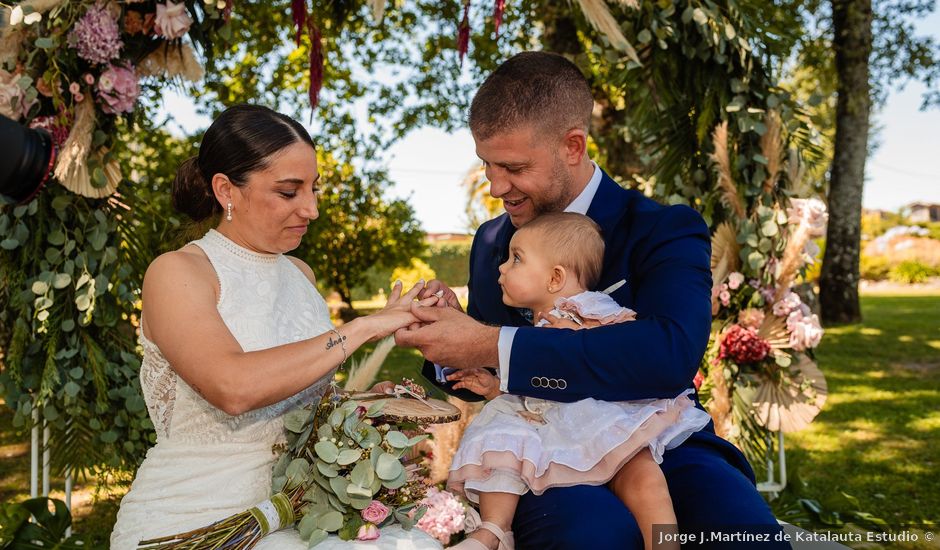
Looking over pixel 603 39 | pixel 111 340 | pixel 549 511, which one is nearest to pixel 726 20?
pixel 603 39

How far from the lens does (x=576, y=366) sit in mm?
2352

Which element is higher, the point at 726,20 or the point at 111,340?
the point at 726,20

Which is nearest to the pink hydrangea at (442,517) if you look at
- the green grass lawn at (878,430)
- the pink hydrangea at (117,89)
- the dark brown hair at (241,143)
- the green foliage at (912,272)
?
the dark brown hair at (241,143)

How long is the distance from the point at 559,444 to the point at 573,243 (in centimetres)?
66

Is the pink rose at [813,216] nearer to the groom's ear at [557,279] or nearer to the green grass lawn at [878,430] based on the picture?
the green grass lawn at [878,430]

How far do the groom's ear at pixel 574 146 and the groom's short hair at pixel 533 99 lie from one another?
0.09 ft

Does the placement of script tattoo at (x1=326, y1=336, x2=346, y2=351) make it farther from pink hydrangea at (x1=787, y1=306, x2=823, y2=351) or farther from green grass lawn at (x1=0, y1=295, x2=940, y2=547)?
pink hydrangea at (x1=787, y1=306, x2=823, y2=351)

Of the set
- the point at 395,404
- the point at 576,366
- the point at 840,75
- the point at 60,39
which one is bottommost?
the point at 395,404

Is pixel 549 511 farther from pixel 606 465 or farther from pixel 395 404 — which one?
pixel 395 404

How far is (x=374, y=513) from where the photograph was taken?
221 centimetres

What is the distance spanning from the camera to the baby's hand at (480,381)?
2.80 m

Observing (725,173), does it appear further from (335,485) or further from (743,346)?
(335,485)

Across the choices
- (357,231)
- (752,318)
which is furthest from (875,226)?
(752,318)

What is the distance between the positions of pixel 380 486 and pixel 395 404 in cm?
29
